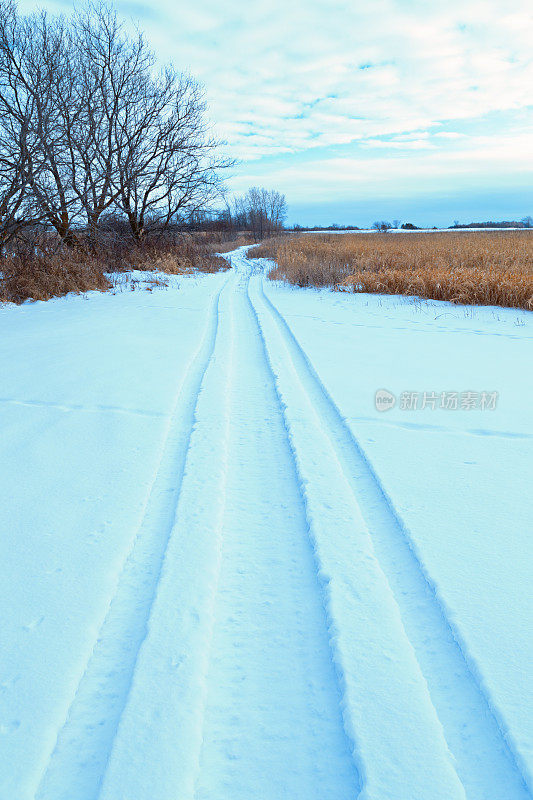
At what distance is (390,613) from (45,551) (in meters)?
1.28

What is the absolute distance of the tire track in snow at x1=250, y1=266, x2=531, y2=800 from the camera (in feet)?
3.21

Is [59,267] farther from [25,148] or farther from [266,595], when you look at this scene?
[266,595]

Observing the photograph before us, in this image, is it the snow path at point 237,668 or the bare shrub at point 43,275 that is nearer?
the snow path at point 237,668

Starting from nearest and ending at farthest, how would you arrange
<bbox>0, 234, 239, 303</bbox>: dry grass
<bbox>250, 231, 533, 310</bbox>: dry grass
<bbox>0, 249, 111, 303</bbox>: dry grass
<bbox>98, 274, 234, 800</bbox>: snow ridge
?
<bbox>98, 274, 234, 800</bbox>: snow ridge → <bbox>250, 231, 533, 310</bbox>: dry grass → <bbox>0, 249, 111, 303</bbox>: dry grass → <bbox>0, 234, 239, 303</bbox>: dry grass

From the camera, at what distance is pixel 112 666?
1.23 meters

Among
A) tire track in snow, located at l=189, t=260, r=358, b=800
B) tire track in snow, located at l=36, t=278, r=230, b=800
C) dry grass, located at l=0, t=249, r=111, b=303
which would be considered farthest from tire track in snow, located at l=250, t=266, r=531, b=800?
dry grass, located at l=0, t=249, r=111, b=303

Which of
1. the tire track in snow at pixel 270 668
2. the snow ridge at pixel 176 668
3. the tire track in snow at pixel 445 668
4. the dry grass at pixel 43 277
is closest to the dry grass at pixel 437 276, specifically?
the dry grass at pixel 43 277

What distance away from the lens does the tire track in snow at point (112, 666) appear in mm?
976

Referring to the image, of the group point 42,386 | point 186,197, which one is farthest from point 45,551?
point 186,197

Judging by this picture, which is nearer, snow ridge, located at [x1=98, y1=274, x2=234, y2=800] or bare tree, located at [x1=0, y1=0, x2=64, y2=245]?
snow ridge, located at [x1=98, y1=274, x2=234, y2=800]

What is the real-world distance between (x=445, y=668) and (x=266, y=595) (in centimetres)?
57

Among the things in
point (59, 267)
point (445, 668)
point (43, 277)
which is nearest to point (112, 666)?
point (445, 668)

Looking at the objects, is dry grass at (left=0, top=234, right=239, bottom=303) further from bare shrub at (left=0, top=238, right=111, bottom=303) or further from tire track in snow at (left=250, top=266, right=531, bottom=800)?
tire track in snow at (left=250, top=266, right=531, bottom=800)

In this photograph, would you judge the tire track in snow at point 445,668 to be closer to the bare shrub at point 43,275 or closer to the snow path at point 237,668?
the snow path at point 237,668
